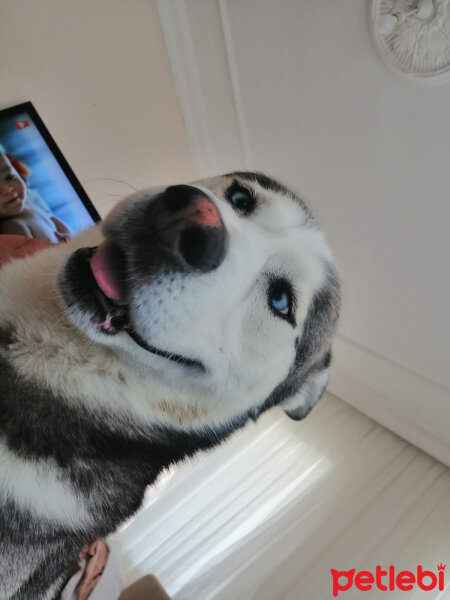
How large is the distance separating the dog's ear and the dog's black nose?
0.77 metres

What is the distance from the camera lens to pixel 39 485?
992mm

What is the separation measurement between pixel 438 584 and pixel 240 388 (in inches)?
78.4

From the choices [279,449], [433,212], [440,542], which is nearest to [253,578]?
[279,449]

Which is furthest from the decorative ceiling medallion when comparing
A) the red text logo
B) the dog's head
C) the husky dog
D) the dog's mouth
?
the red text logo

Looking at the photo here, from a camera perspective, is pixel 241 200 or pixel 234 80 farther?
pixel 234 80

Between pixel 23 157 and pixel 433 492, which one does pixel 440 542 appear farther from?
pixel 23 157

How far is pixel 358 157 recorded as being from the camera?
255 centimetres

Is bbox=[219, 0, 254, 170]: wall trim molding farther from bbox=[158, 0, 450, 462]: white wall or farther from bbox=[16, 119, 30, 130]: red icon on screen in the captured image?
bbox=[16, 119, 30, 130]: red icon on screen

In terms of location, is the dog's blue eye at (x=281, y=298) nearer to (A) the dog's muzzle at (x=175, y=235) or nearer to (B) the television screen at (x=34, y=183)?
(A) the dog's muzzle at (x=175, y=235)

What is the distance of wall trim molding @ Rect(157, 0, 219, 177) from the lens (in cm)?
307

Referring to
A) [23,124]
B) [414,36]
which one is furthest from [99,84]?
[414,36]

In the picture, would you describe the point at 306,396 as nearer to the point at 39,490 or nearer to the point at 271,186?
the point at 271,186

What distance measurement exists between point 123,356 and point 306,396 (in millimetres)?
818

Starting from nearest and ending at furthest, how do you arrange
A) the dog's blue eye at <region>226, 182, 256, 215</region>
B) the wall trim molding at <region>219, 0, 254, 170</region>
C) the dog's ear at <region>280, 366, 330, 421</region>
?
1. the dog's blue eye at <region>226, 182, 256, 215</region>
2. the dog's ear at <region>280, 366, 330, 421</region>
3. the wall trim molding at <region>219, 0, 254, 170</region>
